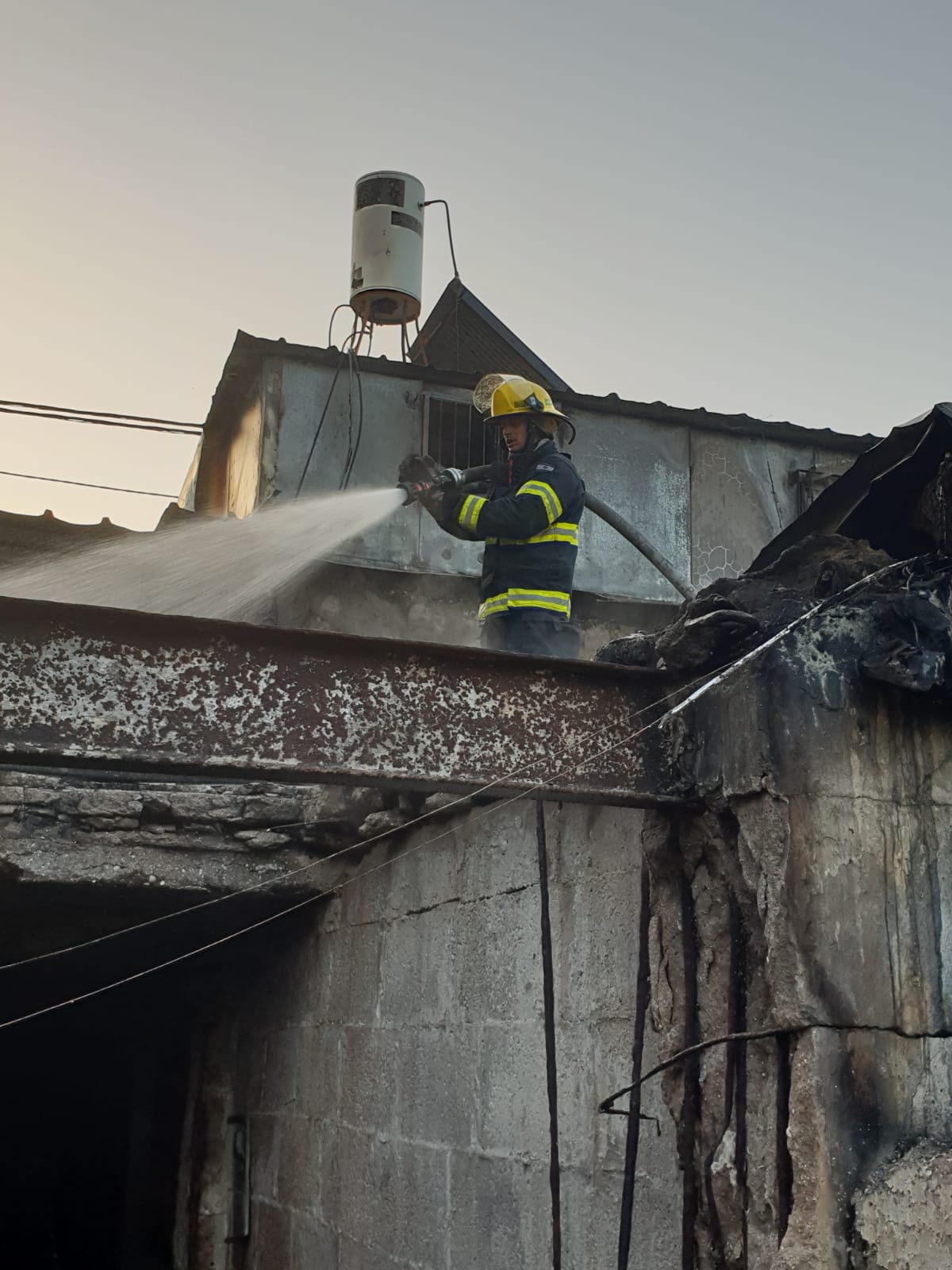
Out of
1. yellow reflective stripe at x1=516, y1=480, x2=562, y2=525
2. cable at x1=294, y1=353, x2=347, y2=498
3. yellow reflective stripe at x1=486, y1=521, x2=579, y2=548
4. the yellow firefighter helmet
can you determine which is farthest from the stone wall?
cable at x1=294, y1=353, x2=347, y2=498

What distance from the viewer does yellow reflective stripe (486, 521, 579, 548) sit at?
5.54 meters

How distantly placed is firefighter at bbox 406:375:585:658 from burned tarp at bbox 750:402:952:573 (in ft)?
5.30

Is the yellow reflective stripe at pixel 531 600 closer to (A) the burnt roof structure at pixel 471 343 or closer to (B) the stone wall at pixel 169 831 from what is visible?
(B) the stone wall at pixel 169 831

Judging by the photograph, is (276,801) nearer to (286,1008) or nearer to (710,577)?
(286,1008)

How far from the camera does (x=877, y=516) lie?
3.67 meters

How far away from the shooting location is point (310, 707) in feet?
10.5

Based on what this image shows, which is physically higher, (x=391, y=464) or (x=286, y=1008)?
(x=391, y=464)

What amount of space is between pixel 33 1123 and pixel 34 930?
13.5ft

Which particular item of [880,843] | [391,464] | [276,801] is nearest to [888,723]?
[880,843]

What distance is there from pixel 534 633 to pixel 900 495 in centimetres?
206

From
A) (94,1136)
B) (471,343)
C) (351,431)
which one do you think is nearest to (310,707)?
(94,1136)

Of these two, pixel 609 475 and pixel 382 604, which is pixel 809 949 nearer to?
pixel 382 604

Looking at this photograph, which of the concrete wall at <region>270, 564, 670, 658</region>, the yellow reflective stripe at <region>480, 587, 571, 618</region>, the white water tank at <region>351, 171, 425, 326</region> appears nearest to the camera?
the yellow reflective stripe at <region>480, 587, 571, 618</region>

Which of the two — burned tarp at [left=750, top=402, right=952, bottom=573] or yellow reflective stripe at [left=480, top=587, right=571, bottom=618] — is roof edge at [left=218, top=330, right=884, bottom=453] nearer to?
yellow reflective stripe at [left=480, top=587, right=571, bottom=618]
